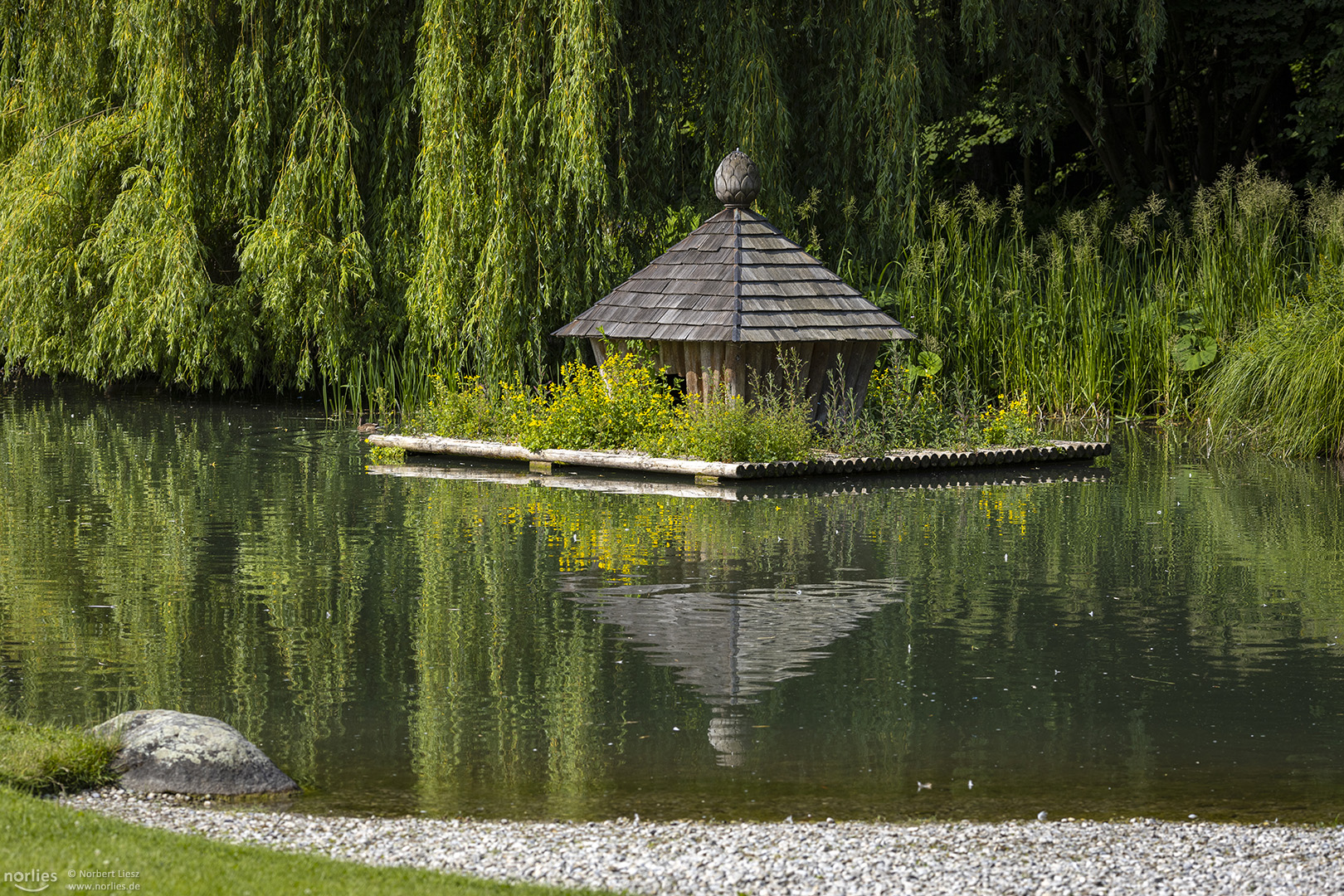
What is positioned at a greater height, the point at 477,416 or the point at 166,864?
the point at 477,416

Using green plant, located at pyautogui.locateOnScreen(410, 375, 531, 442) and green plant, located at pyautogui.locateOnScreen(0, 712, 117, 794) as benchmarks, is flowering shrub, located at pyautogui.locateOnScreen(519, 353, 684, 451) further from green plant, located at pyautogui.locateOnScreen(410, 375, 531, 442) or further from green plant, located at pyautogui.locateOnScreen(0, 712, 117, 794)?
green plant, located at pyautogui.locateOnScreen(0, 712, 117, 794)

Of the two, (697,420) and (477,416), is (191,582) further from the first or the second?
(477,416)

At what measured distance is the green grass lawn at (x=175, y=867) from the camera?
16.7 feet

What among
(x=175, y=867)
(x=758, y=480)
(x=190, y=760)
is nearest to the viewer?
(x=175, y=867)

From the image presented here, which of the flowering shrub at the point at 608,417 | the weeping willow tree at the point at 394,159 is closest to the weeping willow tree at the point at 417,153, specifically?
the weeping willow tree at the point at 394,159

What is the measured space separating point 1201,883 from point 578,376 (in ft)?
40.4

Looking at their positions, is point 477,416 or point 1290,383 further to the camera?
point 477,416

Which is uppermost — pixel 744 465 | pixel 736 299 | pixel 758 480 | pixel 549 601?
pixel 736 299

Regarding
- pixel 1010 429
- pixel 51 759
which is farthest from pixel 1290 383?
pixel 51 759

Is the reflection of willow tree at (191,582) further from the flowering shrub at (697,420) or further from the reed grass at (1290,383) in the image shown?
the reed grass at (1290,383)

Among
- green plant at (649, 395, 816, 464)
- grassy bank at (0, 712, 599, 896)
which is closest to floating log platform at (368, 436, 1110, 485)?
green plant at (649, 395, 816, 464)

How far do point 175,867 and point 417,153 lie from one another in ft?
53.8

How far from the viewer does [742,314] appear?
16531mm

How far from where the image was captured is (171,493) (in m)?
14.5
